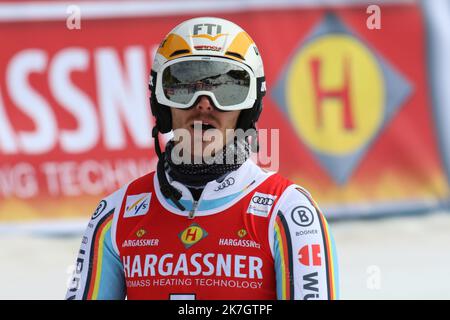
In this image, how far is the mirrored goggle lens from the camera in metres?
3.24

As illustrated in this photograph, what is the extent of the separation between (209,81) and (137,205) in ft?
1.65

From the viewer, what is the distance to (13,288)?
25.0 ft

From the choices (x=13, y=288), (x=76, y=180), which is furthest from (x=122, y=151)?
(x=13, y=288)

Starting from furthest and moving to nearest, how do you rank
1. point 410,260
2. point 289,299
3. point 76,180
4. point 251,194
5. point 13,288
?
point 76,180
point 410,260
point 13,288
point 251,194
point 289,299

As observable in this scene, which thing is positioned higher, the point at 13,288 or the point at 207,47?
the point at 13,288

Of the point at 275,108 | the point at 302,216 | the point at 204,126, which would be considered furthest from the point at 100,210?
the point at 275,108

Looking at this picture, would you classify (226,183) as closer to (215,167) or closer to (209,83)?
(215,167)

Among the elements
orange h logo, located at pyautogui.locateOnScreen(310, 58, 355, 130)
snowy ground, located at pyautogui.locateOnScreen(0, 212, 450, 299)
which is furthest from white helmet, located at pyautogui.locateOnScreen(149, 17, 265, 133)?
orange h logo, located at pyautogui.locateOnScreen(310, 58, 355, 130)

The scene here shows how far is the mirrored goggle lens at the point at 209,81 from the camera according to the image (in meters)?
3.24

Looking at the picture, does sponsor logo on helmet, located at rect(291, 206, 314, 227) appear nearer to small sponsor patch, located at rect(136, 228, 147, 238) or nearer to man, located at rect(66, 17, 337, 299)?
man, located at rect(66, 17, 337, 299)

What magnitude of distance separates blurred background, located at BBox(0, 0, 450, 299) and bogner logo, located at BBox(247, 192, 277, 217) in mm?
5891

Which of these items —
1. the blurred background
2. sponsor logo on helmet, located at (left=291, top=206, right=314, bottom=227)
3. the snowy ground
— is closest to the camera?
sponsor logo on helmet, located at (left=291, top=206, right=314, bottom=227)

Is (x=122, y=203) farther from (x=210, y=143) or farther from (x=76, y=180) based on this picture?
(x=76, y=180)

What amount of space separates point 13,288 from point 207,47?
16.1 ft
